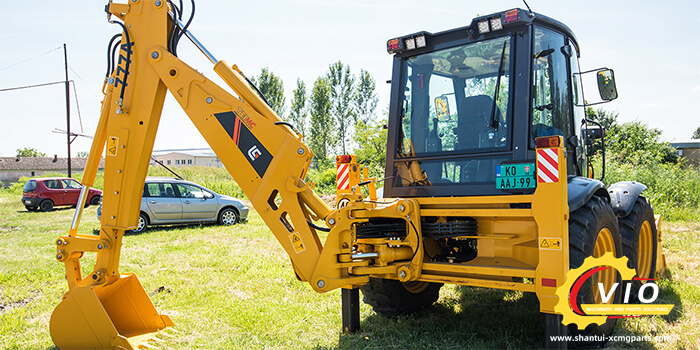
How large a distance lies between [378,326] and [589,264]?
2.06 meters

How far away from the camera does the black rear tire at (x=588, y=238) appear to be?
356 centimetres

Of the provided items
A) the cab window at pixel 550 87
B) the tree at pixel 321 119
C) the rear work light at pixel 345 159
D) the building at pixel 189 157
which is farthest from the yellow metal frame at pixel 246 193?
the building at pixel 189 157

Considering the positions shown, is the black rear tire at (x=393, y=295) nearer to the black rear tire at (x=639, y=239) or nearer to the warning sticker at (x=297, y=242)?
the warning sticker at (x=297, y=242)

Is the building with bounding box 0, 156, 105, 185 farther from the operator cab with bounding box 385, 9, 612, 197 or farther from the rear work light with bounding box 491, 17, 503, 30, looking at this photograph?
the rear work light with bounding box 491, 17, 503, 30

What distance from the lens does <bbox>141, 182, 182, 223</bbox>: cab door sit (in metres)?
13.3

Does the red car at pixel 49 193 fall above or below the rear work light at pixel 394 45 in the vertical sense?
below

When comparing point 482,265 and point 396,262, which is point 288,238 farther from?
point 482,265

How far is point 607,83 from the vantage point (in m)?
4.78

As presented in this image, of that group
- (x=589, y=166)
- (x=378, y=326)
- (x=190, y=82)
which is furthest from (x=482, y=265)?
(x=190, y=82)

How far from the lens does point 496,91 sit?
4.05 m

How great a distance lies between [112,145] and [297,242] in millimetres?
1912

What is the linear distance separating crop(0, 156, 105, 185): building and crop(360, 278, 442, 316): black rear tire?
198 ft

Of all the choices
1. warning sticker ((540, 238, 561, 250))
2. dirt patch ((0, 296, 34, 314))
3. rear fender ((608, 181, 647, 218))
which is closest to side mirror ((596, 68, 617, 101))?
rear fender ((608, 181, 647, 218))

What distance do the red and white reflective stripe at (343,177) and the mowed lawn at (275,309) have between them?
1418 mm
